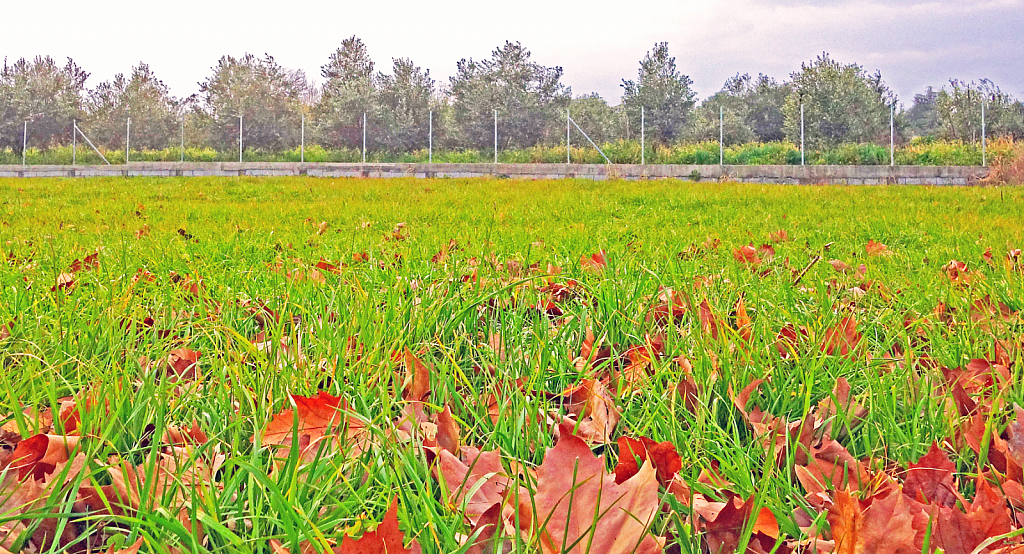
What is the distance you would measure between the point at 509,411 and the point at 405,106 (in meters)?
28.8

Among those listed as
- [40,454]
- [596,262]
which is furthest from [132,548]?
[596,262]

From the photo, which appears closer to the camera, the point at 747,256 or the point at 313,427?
the point at 313,427

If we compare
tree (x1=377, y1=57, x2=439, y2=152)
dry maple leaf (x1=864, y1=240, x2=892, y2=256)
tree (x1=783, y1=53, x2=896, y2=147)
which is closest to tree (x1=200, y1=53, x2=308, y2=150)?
tree (x1=377, y1=57, x2=439, y2=152)

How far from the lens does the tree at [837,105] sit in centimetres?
2223

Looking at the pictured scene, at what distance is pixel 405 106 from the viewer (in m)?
29.0

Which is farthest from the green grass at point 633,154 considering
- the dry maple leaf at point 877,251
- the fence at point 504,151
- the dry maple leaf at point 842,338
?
the dry maple leaf at point 842,338

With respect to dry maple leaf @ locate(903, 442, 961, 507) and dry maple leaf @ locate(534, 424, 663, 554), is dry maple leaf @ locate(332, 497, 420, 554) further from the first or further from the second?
dry maple leaf @ locate(903, 442, 961, 507)

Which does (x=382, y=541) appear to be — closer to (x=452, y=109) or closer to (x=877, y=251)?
(x=877, y=251)

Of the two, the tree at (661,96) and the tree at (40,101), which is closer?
the tree at (661,96)

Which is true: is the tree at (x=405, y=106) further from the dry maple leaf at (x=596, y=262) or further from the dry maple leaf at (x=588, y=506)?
the dry maple leaf at (x=588, y=506)

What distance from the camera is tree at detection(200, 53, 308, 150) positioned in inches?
1057

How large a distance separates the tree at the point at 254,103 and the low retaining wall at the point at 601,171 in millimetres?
4756

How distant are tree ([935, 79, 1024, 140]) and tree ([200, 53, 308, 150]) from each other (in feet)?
74.3

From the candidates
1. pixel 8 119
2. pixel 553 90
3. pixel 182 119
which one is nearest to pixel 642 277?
pixel 553 90
